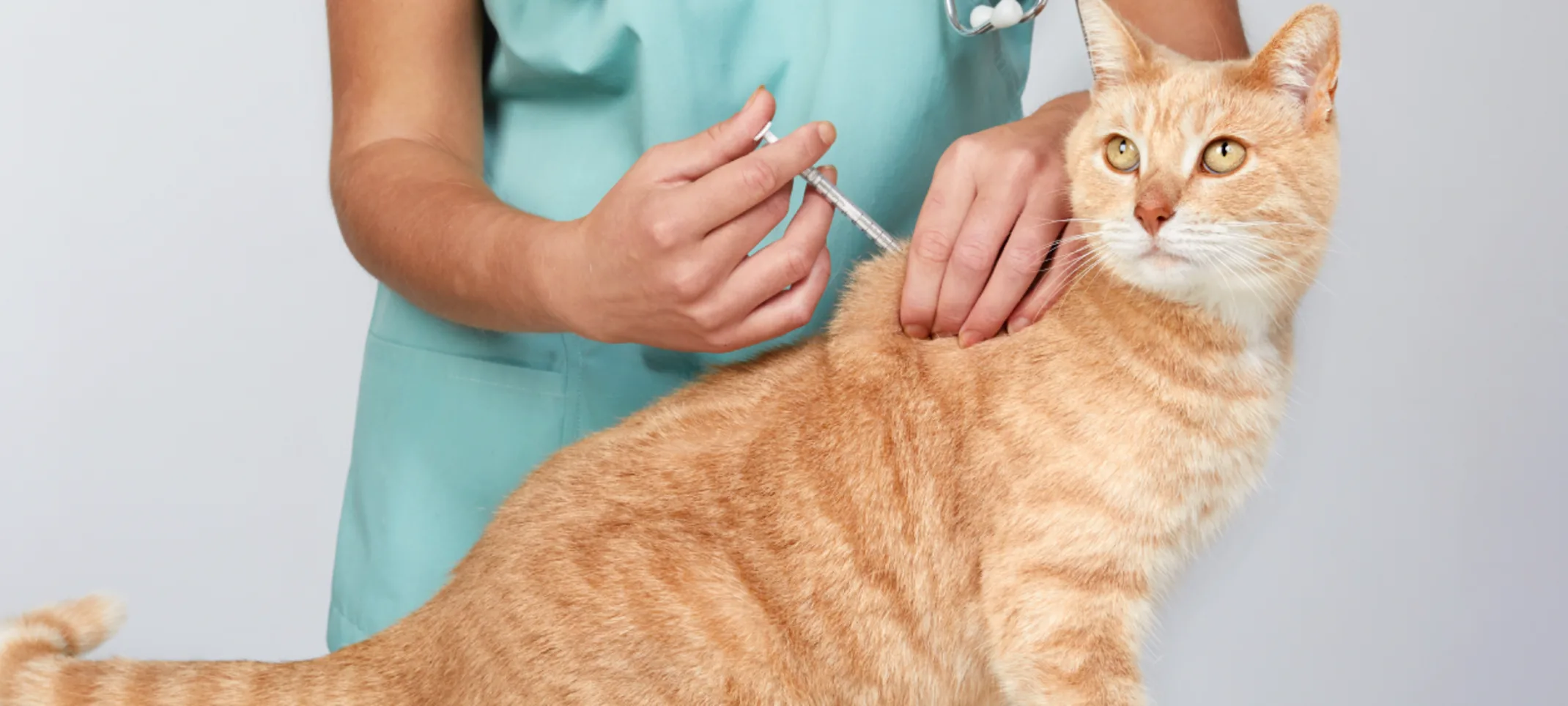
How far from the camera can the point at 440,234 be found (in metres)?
1.24

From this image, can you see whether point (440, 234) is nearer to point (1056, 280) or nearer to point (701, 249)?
point (701, 249)

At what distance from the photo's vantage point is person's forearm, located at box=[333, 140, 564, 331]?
3.94ft

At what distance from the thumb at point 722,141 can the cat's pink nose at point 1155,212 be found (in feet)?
1.11

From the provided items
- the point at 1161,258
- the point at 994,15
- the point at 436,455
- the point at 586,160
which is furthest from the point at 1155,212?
the point at 436,455

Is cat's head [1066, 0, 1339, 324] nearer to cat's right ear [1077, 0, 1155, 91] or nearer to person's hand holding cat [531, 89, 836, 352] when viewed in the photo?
cat's right ear [1077, 0, 1155, 91]

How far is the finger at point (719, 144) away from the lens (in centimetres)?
109

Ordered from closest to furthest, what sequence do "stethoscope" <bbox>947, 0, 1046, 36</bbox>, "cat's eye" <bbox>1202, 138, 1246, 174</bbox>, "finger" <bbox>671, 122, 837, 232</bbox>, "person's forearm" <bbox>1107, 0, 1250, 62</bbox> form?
"finger" <bbox>671, 122, 837, 232</bbox>, "cat's eye" <bbox>1202, 138, 1246, 174</bbox>, "stethoscope" <bbox>947, 0, 1046, 36</bbox>, "person's forearm" <bbox>1107, 0, 1250, 62</bbox>

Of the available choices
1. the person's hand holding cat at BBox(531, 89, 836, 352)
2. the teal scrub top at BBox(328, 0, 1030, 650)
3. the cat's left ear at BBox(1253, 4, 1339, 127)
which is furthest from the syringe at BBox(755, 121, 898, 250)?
the cat's left ear at BBox(1253, 4, 1339, 127)

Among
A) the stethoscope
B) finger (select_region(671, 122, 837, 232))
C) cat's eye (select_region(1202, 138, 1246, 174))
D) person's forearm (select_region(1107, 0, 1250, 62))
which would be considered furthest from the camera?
person's forearm (select_region(1107, 0, 1250, 62))

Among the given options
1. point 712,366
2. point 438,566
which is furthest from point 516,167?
point 438,566

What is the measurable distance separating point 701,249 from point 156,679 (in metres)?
0.61

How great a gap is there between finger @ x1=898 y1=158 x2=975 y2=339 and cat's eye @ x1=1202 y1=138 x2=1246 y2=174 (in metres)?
0.21

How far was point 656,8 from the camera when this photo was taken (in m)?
1.33

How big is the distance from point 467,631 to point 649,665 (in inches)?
6.4
